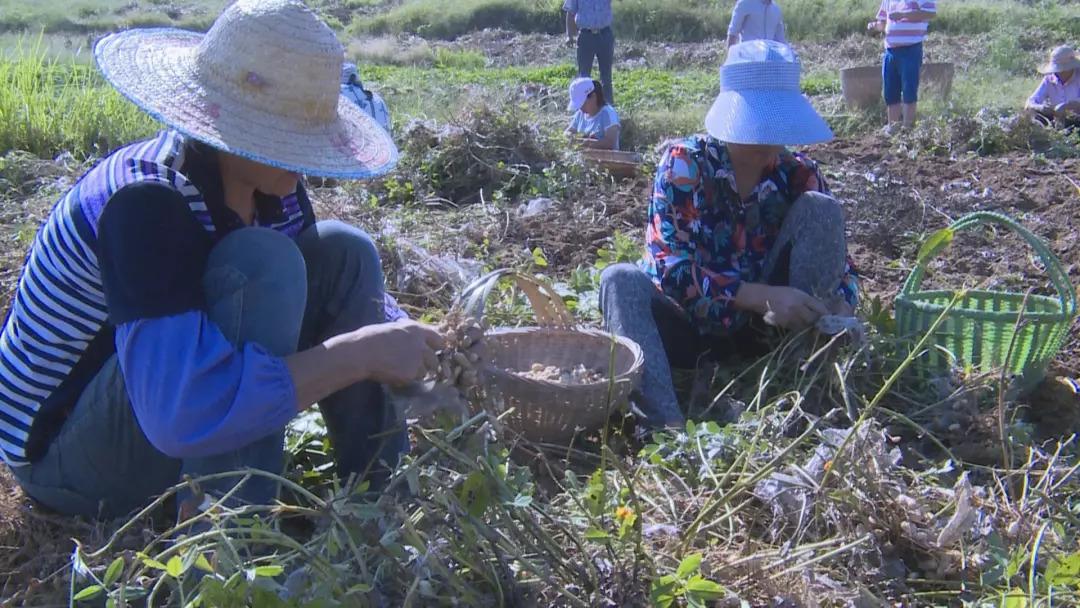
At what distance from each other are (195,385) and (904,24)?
7231 mm

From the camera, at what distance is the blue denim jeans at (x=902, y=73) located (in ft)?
24.7

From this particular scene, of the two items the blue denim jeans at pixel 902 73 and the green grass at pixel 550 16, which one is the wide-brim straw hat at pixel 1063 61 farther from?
the green grass at pixel 550 16

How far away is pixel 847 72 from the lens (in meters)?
8.70

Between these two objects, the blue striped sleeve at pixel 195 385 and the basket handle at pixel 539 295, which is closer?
the blue striped sleeve at pixel 195 385

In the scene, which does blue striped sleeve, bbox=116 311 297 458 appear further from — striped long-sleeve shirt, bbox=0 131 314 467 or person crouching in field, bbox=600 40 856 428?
person crouching in field, bbox=600 40 856 428

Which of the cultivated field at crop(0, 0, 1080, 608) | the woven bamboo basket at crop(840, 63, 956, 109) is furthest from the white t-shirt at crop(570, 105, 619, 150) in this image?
the woven bamboo basket at crop(840, 63, 956, 109)


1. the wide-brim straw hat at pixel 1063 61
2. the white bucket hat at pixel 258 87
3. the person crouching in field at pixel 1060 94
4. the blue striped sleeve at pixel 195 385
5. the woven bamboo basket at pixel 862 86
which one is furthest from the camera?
the woven bamboo basket at pixel 862 86

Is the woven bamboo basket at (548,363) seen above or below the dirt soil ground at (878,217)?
above

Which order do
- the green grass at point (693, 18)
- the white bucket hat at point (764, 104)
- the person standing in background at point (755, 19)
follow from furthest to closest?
the green grass at point (693, 18)
the person standing in background at point (755, 19)
the white bucket hat at point (764, 104)

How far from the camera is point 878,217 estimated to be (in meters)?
4.36

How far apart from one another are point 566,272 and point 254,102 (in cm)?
230

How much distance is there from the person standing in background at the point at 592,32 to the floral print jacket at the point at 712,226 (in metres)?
6.28

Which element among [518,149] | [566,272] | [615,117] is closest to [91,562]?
[566,272]

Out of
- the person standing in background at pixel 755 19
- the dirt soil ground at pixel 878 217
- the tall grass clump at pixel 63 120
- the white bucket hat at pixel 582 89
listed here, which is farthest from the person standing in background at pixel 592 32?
the tall grass clump at pixel 63 120
